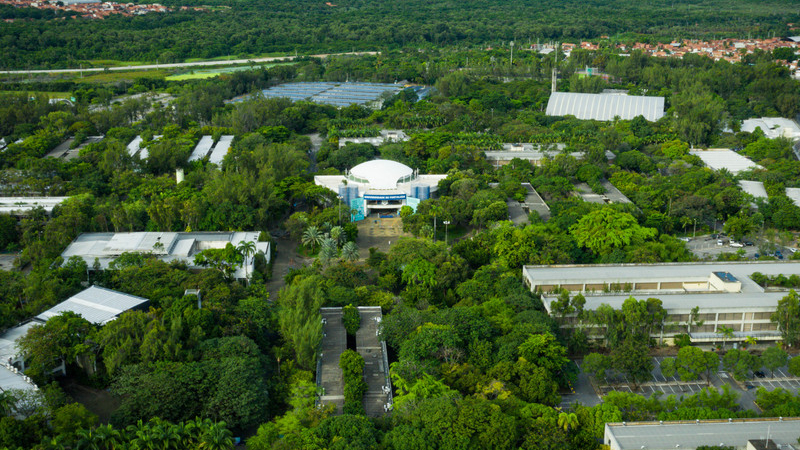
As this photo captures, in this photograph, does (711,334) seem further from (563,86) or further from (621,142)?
(563,86)

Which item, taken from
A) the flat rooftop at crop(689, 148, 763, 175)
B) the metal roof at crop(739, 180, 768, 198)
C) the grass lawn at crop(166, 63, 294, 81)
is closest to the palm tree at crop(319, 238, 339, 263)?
the metal roof at crop(739, 180, 768, 198)

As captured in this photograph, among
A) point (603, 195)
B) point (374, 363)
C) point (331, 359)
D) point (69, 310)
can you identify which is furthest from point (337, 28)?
point (374, 363)

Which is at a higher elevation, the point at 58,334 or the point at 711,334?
the point at 58,334

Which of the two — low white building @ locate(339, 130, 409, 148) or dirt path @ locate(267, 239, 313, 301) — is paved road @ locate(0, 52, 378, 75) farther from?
dirt path @ locate(267, 239, 313, 301)

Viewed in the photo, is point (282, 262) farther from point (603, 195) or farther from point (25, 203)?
point (603, 195)

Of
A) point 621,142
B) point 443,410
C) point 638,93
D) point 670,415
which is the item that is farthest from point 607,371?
point 638,93

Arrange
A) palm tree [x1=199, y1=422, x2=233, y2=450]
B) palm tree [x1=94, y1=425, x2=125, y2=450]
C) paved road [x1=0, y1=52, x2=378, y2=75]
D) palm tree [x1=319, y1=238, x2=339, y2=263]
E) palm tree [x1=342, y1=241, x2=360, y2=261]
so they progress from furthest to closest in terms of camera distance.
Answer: paved road [x1=0, y1=52, x2=378, y2=75]
palm tree [x1=342, y1=241, x2=360, y2=261]
palm tree [x1=319, y1=238, x2=339, y2=263]
palm tree [x1=199, y1=422, x2=233, y2=450]
palm tree [x1=94, y1=425, x2=125, y2=450]
